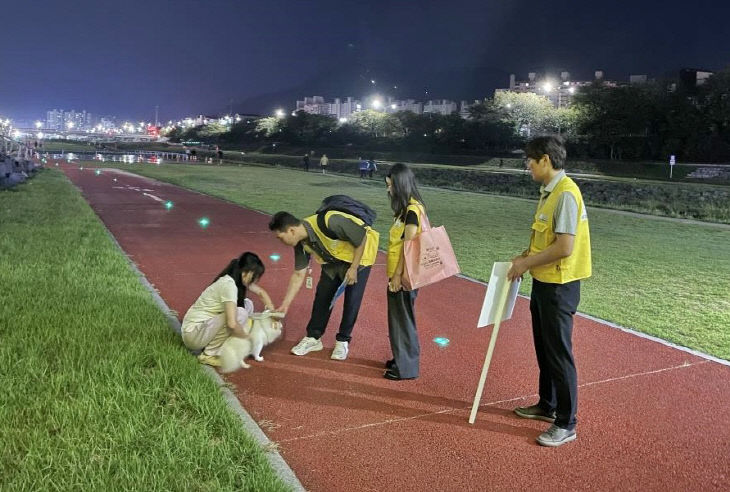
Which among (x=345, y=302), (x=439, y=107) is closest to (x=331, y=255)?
(x=345, y=302)

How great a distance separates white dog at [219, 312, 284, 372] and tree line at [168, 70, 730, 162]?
123 feet

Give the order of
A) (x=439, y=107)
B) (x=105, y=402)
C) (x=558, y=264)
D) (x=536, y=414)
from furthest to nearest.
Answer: (x=439, y=107) < (x=536, y=414) < (x=105, y=402) < (x=558, y=264)

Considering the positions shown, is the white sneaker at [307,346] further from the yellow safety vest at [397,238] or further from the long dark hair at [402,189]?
the long dark hair at [402,189]

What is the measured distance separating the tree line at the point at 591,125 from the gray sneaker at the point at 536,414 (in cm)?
3814

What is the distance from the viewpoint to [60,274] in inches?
315

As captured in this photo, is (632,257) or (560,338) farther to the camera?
(632,257)

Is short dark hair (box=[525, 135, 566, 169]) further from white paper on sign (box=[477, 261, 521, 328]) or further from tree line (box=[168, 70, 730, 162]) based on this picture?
tree line (box=[168, 70, 730, 162])

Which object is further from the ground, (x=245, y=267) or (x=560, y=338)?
(x=245, y=267)

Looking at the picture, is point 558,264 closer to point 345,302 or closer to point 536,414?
point 536,414

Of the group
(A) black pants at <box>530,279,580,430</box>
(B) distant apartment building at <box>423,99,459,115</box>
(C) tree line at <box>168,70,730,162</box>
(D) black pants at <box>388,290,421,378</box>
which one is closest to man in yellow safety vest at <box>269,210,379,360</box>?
(D) black pants at <box>388,290,421,378</box>

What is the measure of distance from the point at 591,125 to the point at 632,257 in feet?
160

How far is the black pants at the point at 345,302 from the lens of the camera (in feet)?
17.8

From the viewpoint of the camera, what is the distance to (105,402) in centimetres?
418

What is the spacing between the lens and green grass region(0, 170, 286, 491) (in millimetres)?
3379
